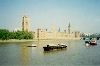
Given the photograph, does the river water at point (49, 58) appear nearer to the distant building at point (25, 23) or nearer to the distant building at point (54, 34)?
the distant building at point (25, 23)

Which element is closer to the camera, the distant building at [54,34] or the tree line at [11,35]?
the tree line at [11,35]

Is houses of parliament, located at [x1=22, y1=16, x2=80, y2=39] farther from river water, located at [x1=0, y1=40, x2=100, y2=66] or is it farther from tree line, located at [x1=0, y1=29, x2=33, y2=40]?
river water, located at [x1=0, y1=40, x2=100, y2=66]

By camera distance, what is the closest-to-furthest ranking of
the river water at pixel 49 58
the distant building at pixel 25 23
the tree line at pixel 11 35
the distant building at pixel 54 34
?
the river water at pixel 49 58 < the tree line at pixel 11 35 < the distant building at pixel 25 23 < the distant building at pixel 54 34

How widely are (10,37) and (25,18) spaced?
20280 millimetres

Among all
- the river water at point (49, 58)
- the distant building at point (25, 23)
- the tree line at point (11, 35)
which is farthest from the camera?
the distant building at point (25, 23)

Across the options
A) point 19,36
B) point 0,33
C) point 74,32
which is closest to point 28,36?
point 19,36

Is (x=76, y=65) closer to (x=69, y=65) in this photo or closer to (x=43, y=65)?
(x=69, y=65)

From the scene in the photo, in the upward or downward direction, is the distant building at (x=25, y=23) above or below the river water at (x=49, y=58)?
above

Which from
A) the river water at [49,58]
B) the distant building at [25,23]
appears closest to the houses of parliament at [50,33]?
the distant building at [25,23]

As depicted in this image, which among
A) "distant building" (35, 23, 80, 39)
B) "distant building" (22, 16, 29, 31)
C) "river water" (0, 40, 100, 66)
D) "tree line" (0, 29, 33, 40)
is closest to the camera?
"river water" (0, 40, 100, 66)

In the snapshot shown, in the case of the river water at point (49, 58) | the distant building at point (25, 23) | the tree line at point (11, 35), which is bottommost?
the river water at point (49, 58)

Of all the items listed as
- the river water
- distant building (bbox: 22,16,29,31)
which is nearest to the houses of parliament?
distant building (bbox: 22,16,29,31)

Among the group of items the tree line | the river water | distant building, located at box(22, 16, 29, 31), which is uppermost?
distant building, located at box(22, 16, 29, 31)

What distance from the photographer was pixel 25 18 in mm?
68375
